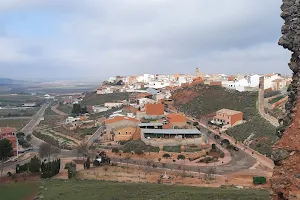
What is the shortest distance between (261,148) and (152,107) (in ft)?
70.2

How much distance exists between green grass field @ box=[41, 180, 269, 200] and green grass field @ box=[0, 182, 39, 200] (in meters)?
1.47

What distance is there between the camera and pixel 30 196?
25.0 meters

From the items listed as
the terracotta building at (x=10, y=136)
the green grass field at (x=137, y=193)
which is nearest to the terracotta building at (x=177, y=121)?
the terracotta building at (x=10, y=136)

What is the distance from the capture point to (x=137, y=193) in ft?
73.4

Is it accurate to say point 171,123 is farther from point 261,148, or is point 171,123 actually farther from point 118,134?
point 261,148

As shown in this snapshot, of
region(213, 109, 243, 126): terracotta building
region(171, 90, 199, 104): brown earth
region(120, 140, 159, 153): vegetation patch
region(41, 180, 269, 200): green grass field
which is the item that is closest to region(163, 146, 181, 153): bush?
region(120, 140, 159, 153): vegetation patch

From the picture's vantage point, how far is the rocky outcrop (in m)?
6.66

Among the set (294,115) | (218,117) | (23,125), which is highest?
(294,115)

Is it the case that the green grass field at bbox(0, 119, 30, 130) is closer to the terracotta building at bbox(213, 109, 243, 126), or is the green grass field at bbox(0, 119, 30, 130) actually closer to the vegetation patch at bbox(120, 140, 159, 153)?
the vegetation patch at bbox(120, 140, 159, 153)

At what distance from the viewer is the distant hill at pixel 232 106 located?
41.6 m

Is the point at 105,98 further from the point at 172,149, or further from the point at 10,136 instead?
the point at 172,149

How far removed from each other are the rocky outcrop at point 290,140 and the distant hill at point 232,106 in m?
31.6

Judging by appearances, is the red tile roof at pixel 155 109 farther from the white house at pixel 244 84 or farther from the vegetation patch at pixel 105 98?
the vegetation patch at pixel 105 98

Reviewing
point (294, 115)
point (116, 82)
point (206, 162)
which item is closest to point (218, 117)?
point (206, 162)
